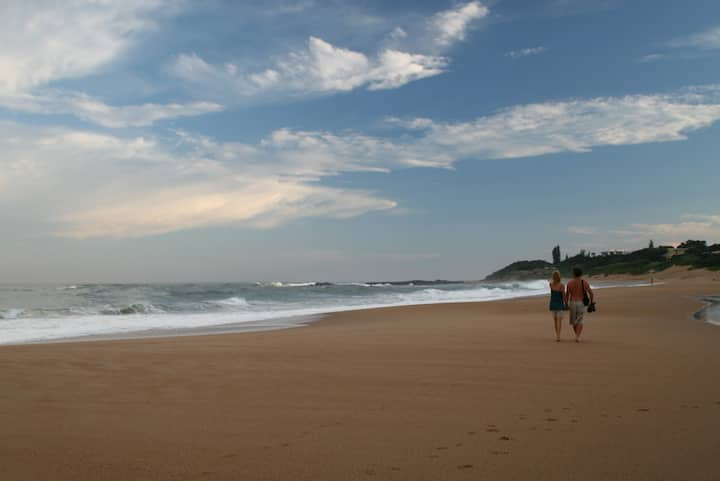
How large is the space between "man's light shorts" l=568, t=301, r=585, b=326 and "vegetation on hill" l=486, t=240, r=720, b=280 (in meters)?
76.8

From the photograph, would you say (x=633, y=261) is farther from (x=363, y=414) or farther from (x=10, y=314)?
(x=363, y=414)

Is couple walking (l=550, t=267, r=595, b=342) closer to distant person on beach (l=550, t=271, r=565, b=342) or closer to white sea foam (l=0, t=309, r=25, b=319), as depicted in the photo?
distant person on beach (l=550, t=271, r=565, b=342)

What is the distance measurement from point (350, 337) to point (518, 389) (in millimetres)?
6186

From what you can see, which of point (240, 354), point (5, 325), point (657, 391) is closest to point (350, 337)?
point (240, 354)

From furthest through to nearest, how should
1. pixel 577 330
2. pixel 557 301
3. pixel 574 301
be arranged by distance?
1. pixel 557 301
2. pixel 574 301
3. pixel 577 330

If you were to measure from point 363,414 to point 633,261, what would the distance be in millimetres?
111932

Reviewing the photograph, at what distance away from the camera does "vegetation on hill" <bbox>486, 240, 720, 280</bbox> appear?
84.6 m

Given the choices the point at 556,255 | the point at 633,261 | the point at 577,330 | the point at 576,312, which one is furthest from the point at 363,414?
the point at 556,255

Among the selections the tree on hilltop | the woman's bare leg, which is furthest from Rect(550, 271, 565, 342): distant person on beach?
the tree on hilltop

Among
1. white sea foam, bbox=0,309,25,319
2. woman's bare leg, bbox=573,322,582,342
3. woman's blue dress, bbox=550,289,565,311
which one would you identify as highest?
woman's blue dress, bbox=550,289,565,311

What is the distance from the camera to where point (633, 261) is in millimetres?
103438

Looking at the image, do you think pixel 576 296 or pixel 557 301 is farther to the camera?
pixel 557 301

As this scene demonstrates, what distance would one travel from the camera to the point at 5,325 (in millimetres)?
17156

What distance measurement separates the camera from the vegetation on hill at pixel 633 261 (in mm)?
84625
